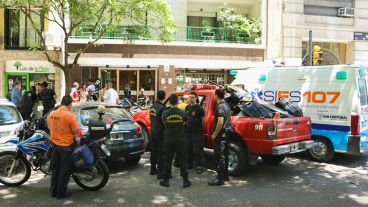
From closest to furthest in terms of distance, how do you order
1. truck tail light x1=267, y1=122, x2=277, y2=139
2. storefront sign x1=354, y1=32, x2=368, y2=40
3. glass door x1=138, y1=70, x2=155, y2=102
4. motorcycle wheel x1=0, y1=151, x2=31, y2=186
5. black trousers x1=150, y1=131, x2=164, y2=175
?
motorcycle wheel x1=0, y1=151, x2=31, y2=186, truck tail light x1=267, y1=122, x2=277, y2=139, black trousers x1=150, y1=131, x2=164, y2=175, glass door x1=138, y1=70, x2=155, y2=102, storefront sign x1=354, y1=32, x2=368, y2=40

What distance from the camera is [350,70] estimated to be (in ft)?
27.8

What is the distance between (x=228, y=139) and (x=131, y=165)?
2.45 meters

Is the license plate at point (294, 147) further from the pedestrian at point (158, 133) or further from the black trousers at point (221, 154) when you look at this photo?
the pedestrian at point (158, 133)

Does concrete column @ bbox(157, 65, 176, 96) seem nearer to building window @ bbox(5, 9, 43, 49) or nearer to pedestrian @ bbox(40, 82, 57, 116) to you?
building window @ bbox(5, 9, 43, 49)

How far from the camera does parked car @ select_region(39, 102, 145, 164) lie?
25.2 ft

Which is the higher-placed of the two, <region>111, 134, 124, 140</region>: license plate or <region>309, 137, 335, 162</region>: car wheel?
<region>111, 134, 124, 140</region>: license plate

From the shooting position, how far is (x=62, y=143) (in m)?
6.16

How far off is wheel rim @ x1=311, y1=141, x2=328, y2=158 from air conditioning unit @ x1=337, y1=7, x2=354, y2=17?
1473cm

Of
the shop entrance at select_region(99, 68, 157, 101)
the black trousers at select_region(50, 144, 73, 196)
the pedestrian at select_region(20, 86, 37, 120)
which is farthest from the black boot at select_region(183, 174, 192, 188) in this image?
the shop entrance at select_region(99, 68, 157, 101)

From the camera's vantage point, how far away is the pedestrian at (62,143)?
6.12 meters

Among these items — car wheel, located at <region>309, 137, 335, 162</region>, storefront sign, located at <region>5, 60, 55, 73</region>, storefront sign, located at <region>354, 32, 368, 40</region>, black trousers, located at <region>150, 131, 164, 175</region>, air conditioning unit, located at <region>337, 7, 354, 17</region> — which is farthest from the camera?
storefront sign, located at <region>354, 32, 368, 40</region>

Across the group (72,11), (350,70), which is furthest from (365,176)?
(72,11)

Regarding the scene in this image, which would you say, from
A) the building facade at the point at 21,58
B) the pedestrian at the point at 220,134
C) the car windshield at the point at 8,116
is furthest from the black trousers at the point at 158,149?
the building facade at the point at 21,58

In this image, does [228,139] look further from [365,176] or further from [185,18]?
[185,18]
